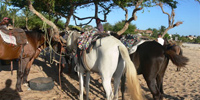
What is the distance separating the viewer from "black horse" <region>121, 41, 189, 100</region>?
3367 millimetres

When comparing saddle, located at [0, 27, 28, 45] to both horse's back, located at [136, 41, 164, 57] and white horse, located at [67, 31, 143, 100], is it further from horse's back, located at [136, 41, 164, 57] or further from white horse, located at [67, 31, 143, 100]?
horse's back, located at [136, 41, 164, 57]

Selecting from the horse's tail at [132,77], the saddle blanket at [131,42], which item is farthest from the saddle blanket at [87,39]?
the saddle blanket at [131,42]

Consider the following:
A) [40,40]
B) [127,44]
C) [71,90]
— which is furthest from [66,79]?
[127,44]

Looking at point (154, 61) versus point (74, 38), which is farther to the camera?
point (74, 38)

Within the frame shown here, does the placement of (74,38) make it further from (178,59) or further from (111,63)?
(178,59)

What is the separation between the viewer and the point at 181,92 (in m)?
4.79

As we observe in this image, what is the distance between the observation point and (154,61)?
11.4 ft

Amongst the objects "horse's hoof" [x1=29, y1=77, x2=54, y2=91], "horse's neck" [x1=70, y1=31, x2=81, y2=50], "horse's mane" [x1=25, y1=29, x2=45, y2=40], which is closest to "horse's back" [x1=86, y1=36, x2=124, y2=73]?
"horse's neck" [x1=70, y1=31, x2=81, y2=50]

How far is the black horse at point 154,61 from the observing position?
3.37 m

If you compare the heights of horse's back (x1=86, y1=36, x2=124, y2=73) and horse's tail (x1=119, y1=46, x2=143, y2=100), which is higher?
horse's back (x1=86, y1=36, x2=124, y2=73)

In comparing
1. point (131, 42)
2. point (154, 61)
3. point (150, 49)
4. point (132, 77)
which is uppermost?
point (131, 42)

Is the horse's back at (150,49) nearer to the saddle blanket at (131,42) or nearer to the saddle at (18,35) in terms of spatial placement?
the saddle blanket at (131,42)

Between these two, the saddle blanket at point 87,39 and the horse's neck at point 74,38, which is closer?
the saddle blanket at point 87,39

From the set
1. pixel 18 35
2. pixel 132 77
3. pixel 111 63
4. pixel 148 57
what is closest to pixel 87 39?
pixel 111 63
